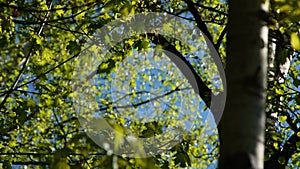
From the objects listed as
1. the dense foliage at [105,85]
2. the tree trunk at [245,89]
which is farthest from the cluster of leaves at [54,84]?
the tree trunk at [245,89]

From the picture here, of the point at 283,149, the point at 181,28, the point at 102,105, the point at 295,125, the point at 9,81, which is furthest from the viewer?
the point at 9,81

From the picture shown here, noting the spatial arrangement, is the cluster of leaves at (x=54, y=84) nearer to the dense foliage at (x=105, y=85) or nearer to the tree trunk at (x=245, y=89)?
the dense foliage at (x=105, y=85)

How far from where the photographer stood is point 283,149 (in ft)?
16.1

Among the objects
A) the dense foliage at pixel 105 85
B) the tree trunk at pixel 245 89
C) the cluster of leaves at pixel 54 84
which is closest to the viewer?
the tree trunk at pixel 245 89

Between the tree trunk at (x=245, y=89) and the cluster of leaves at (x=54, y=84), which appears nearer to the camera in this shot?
the tree trunk at (x=245, y=89)

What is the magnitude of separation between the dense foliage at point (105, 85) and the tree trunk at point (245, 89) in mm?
101

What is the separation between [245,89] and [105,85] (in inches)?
325

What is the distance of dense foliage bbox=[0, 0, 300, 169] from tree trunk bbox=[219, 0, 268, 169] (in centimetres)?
10

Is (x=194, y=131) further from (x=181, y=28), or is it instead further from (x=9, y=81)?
(x=9, y=81)

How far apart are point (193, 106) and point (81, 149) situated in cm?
806

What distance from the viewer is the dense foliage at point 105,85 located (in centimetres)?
336

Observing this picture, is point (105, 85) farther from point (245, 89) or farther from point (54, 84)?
point (245, 89)

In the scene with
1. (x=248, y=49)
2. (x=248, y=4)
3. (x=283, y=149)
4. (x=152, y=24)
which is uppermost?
(x=152, y=24)

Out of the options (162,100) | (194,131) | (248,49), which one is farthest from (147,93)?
(248,49)
